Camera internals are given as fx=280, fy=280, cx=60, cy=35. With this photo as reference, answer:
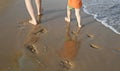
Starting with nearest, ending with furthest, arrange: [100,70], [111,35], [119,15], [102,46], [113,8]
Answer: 1. [100,70]
2. [102,46]
3. [111,35]
4. [119,15]
5. [113,8]

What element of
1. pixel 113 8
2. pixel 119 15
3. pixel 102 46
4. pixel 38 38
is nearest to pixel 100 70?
pixel 102 46

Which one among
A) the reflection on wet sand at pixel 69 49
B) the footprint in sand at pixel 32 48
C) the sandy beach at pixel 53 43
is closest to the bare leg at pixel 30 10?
the sandy beach at pixel 53 43

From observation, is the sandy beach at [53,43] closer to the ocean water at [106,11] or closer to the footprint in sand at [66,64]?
the footprint in sand at [66,64]

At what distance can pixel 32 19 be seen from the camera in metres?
6.79

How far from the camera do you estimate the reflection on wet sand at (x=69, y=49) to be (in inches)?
207

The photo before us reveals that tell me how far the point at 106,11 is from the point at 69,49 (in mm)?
2808

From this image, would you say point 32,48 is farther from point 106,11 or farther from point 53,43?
point 106,11

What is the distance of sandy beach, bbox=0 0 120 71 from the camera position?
204 inches

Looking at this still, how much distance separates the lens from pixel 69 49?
19.2ft

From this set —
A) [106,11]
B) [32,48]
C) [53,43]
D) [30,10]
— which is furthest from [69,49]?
[106,11]

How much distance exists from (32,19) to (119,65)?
8.17ft

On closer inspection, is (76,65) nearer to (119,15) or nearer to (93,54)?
(93,54)

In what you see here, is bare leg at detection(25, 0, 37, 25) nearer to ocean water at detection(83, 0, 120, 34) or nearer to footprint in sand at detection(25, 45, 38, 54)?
footprint in sand at detection(25, 45, 38, 54)

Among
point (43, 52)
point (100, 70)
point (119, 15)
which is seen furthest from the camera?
point (119, 15)
